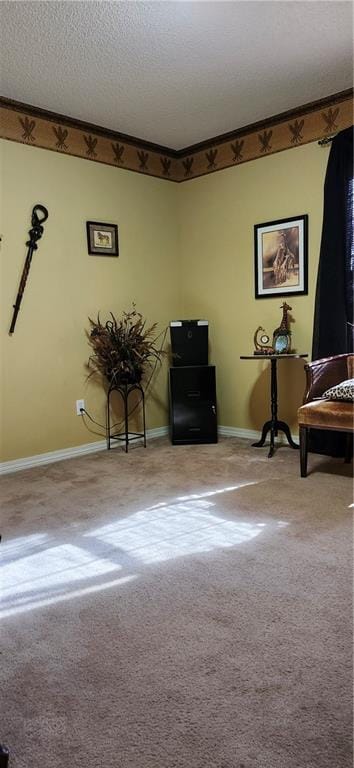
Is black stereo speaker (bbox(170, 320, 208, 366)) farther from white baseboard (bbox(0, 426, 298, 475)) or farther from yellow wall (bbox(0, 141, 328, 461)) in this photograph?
white baseboard (bbox(0, 426, 298, 475))

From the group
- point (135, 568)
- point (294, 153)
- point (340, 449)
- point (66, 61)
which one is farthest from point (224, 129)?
point (135, 568)

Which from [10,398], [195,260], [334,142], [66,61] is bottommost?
[10,398]

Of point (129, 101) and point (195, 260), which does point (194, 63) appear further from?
point (195, 260)

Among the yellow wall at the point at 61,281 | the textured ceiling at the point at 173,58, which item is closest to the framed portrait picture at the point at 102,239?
the yellow wall at the point at 61,281

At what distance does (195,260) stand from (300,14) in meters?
2.26

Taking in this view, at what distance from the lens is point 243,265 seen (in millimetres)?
4332

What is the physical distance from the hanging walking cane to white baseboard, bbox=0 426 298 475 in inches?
35.2

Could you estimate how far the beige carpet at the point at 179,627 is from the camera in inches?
47.0

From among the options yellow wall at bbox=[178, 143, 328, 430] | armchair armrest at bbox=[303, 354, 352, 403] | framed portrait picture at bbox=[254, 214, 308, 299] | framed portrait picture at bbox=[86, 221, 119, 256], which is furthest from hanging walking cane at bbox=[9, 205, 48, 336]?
armchair armrest at bbox=[303, 354, 352, 403]

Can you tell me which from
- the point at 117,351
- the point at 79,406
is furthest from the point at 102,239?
the point at 79,406

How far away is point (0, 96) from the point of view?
134 inches

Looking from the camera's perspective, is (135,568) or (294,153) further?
(294,153)

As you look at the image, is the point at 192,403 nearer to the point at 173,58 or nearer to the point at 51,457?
the point at 51,457

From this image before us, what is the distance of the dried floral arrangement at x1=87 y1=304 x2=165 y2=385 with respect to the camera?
3957 mm
